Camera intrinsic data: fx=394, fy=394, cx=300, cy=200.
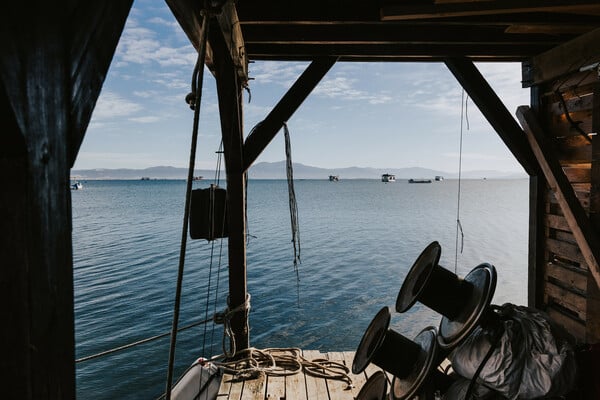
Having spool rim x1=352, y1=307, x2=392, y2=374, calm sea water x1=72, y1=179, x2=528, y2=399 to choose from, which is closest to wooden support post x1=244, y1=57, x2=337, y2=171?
calm sea water x1=72, y1=179, x2=528, y2=399

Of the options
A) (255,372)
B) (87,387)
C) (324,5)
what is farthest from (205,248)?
(324,5)

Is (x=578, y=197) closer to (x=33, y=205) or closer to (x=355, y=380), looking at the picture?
(x=355, y=380)

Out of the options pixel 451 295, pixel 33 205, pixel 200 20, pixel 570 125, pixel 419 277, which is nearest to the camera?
pixel 33 205

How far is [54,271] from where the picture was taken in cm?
88

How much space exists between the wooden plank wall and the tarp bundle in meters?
1.95

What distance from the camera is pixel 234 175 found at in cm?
495

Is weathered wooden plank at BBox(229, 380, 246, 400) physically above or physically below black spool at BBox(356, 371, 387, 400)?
below

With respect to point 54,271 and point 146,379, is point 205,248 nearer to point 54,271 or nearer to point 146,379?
point 146,379

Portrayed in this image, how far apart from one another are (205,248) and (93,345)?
43.9 ft

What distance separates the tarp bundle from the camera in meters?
2.93

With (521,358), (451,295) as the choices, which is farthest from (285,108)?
(521,358)

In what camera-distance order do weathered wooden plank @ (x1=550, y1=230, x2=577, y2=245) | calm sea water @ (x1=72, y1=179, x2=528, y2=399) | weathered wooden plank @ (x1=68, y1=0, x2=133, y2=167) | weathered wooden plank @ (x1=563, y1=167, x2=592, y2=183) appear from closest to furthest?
weathered wooden plank @ (x1=68, y1=0, x2=133, y2=167) < weathered wooden plank @ (x1=563, y1=167, x2=592, y2=183) < weathered wooden plank @ (x1=550, y1=230, x2=577, y2=245) < calm sea water @ (x1=72, y1=179, x2=528, y2=399)

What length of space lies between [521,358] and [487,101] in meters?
3.41

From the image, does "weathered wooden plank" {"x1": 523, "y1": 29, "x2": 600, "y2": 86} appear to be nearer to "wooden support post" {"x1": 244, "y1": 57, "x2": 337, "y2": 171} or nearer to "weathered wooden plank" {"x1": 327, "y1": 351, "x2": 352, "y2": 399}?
"wooden support post" {"x1": 244, "y1": 57, "x2": 337, "y2": 171}
